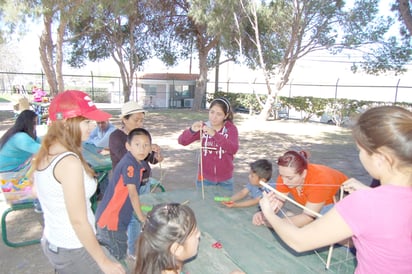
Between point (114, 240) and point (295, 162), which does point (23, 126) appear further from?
point (295, 162)

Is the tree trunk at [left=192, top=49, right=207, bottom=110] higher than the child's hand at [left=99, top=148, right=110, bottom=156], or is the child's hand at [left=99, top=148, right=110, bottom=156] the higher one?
the tree trunk at [left=192, top=49, right=207, bottom=110]

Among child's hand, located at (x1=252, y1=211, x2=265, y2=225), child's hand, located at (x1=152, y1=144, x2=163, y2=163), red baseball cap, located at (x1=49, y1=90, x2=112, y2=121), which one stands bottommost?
child's hand, located at (x1=252, y1=211, x2=265, y2=225)

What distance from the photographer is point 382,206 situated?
1.08 m

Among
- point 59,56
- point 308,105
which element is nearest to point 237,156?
point 59,56

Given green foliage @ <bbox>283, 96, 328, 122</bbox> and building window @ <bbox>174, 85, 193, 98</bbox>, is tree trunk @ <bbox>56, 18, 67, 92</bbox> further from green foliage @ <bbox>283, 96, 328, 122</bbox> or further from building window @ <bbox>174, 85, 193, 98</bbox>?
building window @ <bbox>174, 85, 193, 98</bbox>

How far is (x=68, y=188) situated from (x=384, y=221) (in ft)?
4.32

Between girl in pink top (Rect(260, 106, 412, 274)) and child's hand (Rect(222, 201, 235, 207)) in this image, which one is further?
child's hand (Rect(222, 201, 235, 207))

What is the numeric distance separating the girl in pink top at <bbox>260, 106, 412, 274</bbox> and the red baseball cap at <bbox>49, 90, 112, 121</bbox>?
3.99 ft

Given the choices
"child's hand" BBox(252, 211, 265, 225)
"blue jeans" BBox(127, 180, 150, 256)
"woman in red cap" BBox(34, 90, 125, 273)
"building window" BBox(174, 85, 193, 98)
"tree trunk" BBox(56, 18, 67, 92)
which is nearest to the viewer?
"woman in red cap" BBox(34, 90, 125, 273)

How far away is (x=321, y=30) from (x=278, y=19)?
85.6 inches

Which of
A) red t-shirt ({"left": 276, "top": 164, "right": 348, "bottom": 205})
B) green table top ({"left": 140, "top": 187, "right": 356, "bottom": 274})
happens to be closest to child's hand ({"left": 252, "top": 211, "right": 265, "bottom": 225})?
green table top ({"left": 140, "top": 187, "right": 356, "bottom": 274})

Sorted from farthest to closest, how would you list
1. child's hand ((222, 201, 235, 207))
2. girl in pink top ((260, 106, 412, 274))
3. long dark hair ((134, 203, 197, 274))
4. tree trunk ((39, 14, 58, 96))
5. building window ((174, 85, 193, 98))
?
building window ((174, 85, 193, 98)), tree trunk ((39, 14, 58, 96)), child's hand ((222, 201, 235, 207)), long dark hair ((134, 203, 197, 274)), girl in pink top ((260, 106, 412, 274))

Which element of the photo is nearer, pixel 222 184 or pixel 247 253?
pixel 247 253

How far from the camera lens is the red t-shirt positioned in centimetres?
214
